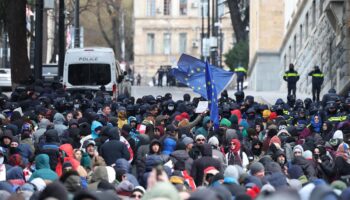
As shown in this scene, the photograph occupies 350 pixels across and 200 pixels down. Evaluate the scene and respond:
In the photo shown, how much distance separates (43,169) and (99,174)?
0.81 m

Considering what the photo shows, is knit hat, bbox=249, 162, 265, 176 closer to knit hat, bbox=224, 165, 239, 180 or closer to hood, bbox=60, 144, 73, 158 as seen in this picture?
knit hat, bbox=224, 165, 239, 180

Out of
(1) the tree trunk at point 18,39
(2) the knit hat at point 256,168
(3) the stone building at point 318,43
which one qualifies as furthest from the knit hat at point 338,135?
(3) the stone building at point 318,43

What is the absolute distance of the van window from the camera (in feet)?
141

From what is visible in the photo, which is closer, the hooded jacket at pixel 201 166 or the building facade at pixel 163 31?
the hooded jacket at pixel 201 166

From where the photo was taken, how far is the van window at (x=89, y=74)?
4294 centimetres

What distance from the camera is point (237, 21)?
255 feet

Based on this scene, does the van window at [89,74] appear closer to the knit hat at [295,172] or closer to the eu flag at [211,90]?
the eu flag at [211,90]

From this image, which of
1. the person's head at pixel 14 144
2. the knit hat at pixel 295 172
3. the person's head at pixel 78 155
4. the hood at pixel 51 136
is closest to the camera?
the knit hat at pixel 295 172

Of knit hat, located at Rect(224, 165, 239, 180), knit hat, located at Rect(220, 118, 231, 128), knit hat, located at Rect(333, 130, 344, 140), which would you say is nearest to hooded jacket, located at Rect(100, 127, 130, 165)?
knit hat, located at Rect(333, 130, 344, 140)

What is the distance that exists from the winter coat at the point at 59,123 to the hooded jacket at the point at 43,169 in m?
4.48

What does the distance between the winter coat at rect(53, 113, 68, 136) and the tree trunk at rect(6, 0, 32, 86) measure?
46.6ft

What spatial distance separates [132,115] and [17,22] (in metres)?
13.0

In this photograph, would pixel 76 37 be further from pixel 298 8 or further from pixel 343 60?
pixel 343 60

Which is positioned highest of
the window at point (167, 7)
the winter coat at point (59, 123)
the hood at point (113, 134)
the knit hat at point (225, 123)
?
the window at point (167, 7)
